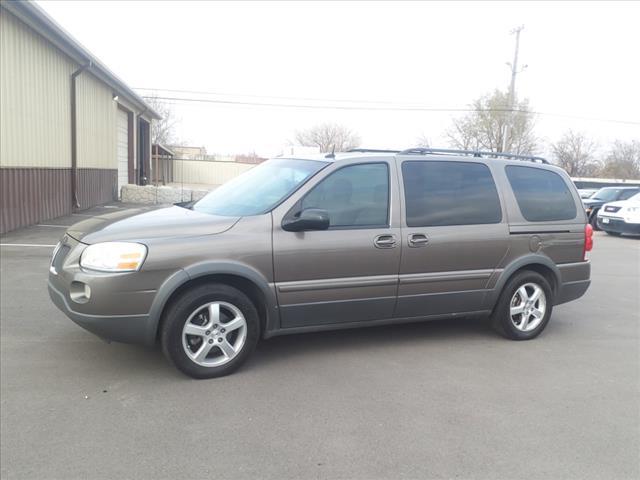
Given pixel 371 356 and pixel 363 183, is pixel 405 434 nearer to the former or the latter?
pixel 371 356

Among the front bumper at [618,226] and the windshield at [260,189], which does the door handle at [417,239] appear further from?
the front bumper at [618,226]

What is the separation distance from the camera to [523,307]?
5.37 meters

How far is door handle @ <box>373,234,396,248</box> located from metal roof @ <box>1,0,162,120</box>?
31.9ft

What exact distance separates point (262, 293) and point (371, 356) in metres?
1.21

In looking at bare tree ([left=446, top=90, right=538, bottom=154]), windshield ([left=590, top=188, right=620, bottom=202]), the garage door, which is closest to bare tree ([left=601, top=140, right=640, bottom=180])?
bare tree ([left=446, top=90, right=538, bottom=154])

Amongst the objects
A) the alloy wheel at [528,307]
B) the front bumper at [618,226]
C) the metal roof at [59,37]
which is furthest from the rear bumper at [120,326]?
the front bumper at [618,226]

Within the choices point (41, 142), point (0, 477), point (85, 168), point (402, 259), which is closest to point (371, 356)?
point (402, 259)

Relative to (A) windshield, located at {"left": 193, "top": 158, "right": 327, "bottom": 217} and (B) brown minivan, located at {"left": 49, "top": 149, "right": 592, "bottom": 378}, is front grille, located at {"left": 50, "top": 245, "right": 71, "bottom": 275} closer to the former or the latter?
(B) brown minivan, located at {"left": 49, "top": 149, "right": 592, "bottom": 378}

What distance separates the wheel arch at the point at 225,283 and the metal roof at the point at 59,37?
369 inches

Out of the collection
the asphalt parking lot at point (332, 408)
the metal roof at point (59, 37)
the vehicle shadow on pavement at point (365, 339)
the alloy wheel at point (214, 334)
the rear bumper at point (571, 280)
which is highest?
the metal roof at point (59, 37)

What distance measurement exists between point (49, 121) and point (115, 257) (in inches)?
451

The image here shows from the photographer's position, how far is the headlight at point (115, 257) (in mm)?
3854

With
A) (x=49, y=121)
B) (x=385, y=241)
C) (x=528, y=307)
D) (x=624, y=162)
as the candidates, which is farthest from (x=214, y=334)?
(x=624, y=162)

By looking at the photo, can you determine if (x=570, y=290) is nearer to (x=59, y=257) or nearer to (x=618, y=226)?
(x=59, y=257)
